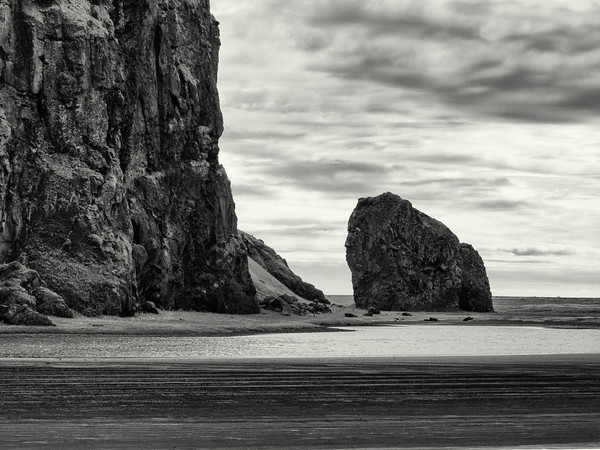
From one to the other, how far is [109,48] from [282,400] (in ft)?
217

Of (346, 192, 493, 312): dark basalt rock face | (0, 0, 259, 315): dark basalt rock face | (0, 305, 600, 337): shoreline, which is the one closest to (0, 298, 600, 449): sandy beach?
(0, 305, 600, 337): shoreline

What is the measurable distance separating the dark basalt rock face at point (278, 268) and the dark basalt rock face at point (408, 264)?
118 feet

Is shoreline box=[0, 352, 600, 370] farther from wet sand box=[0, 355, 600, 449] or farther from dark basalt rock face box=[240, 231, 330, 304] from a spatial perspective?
dark basalt rock face box=[240, 231, 330, 304]

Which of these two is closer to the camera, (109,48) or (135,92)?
(109,48)

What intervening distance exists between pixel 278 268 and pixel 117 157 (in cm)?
5463

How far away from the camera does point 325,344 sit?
57969 millimetres

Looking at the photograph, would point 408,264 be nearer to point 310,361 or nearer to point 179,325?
point 179,325

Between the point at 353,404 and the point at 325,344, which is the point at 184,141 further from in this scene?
the point at 353,404

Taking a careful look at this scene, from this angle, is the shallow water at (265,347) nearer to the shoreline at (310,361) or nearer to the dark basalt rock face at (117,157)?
the shoreline at (310,361)

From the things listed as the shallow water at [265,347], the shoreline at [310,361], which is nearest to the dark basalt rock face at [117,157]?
the shallow water at [265,347]

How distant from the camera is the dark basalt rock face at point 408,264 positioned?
177m

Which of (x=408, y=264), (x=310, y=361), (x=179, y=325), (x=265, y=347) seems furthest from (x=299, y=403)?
(x=408, y=264)

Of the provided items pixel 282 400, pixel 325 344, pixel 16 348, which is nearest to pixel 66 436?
pixel 282 400

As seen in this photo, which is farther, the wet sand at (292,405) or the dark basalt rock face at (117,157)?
the dark basalt rock face at (117,157)
